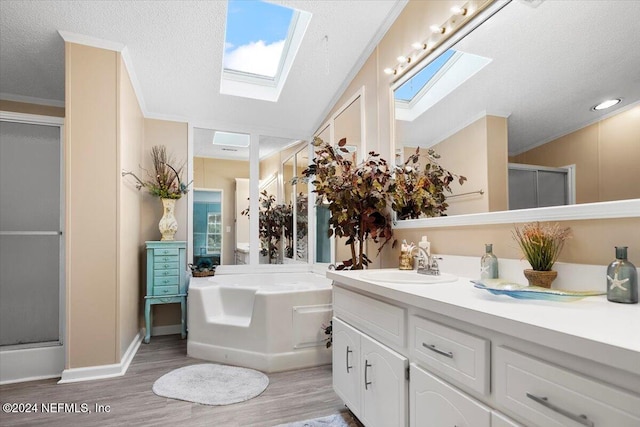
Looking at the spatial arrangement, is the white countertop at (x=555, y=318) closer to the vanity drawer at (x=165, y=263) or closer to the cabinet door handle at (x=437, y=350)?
the cabinet door handle at (x=437, y=350)

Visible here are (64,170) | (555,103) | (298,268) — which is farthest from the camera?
(298,268)

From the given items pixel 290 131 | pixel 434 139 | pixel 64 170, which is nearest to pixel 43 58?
pixel 64 170

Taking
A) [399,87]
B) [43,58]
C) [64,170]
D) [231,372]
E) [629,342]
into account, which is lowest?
[231,372]

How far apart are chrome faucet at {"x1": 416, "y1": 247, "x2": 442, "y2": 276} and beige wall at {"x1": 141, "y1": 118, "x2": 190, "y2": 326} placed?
280cm

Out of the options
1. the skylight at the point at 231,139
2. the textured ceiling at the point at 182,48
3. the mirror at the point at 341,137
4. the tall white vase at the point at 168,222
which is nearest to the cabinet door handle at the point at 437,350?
the mirror at the point at 341,137

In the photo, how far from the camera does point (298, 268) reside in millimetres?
4207

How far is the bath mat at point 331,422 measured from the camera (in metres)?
1.88

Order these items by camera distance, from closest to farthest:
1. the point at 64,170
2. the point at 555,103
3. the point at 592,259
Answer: the point at 592,259 → the point at 555,103 → the point at 64,170

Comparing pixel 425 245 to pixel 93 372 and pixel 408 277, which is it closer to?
pixel 408 277

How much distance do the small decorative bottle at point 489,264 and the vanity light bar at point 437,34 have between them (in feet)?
4.14

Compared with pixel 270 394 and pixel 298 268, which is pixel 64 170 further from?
pixel 298 268

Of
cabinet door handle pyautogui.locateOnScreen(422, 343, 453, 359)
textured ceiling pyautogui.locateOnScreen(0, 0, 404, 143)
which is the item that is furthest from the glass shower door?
cabinet door handle pyautogui.locateOnScreen(422, 343, 453, 359)

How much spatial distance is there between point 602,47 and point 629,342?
1.12 meters

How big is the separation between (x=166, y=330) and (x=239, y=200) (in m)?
1.66
